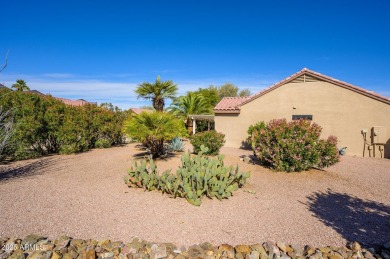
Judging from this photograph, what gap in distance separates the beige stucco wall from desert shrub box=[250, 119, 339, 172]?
651cm

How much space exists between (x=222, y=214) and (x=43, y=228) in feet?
10.5

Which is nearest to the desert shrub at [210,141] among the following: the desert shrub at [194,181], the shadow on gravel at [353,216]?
the desert shrub at [194,181]

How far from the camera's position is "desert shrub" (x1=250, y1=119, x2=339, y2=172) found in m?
7.92

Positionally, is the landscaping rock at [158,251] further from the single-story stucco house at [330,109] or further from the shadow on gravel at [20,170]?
the single-story stucco house at [330,109]

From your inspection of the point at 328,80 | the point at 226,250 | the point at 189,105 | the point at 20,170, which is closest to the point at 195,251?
the point at 226,250

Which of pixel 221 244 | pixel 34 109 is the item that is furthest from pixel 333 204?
pixel 34 109

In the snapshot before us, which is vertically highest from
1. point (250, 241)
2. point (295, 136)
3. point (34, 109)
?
point (34, 109)

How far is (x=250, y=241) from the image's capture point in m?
3.81

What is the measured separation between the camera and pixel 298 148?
7.92 meters

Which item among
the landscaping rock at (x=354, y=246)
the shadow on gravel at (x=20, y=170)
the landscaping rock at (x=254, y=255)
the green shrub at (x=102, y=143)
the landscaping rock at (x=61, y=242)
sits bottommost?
the landscaping rock at (x=254, y=255)

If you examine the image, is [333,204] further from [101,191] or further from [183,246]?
[101,191]

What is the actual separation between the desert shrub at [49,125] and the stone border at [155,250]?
679 centimetres

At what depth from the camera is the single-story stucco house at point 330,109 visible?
12758mm

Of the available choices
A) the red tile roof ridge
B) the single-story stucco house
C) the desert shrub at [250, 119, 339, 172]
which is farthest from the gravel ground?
the red tile roof ridge
